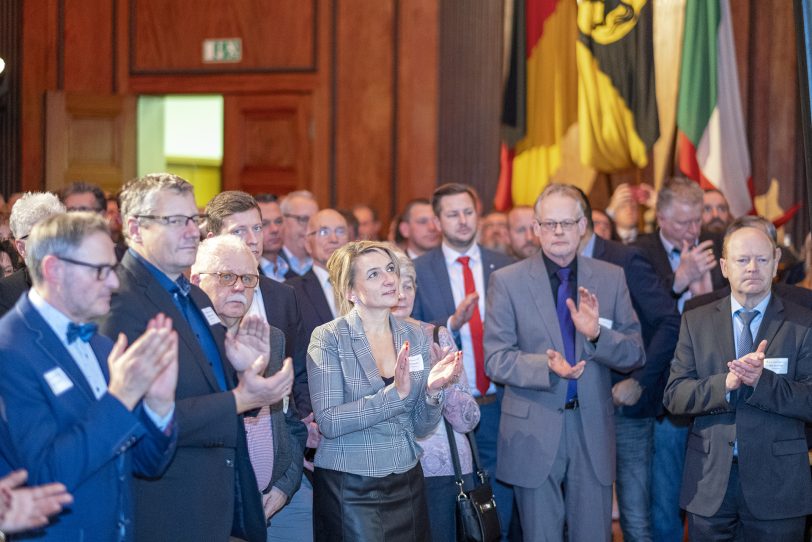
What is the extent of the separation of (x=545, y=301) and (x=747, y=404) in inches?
37.3

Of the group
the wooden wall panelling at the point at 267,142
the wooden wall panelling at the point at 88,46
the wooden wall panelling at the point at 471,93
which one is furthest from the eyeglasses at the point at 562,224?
the wooden wall panelling at the point at 88,46

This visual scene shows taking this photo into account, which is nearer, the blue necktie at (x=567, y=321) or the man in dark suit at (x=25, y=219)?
the man in dark suit at (x=25, y=219)

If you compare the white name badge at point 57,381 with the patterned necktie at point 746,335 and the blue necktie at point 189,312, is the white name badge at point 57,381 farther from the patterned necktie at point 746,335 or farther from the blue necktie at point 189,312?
the patterned necktie at point 746,335

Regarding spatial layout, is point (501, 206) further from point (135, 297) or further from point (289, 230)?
point (135, 297)

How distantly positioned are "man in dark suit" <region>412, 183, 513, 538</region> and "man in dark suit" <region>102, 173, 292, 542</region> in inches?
74.6

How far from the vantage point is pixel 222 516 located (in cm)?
295

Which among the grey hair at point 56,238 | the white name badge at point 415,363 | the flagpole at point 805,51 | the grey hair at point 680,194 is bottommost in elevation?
the white name badge at point 415,363

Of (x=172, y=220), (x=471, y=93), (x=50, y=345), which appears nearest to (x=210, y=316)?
(x=172, y=220)

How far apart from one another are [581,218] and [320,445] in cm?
162

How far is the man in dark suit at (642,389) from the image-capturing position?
5.09 meters

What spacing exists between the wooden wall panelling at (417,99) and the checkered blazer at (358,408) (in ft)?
17.9

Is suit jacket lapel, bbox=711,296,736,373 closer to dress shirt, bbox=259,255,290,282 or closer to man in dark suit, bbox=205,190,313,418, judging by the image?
man in dark suit, bbox=205,190,313,418

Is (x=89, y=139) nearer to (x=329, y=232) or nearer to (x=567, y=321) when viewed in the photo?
(x=329, y=232)

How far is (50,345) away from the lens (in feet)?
8.19
